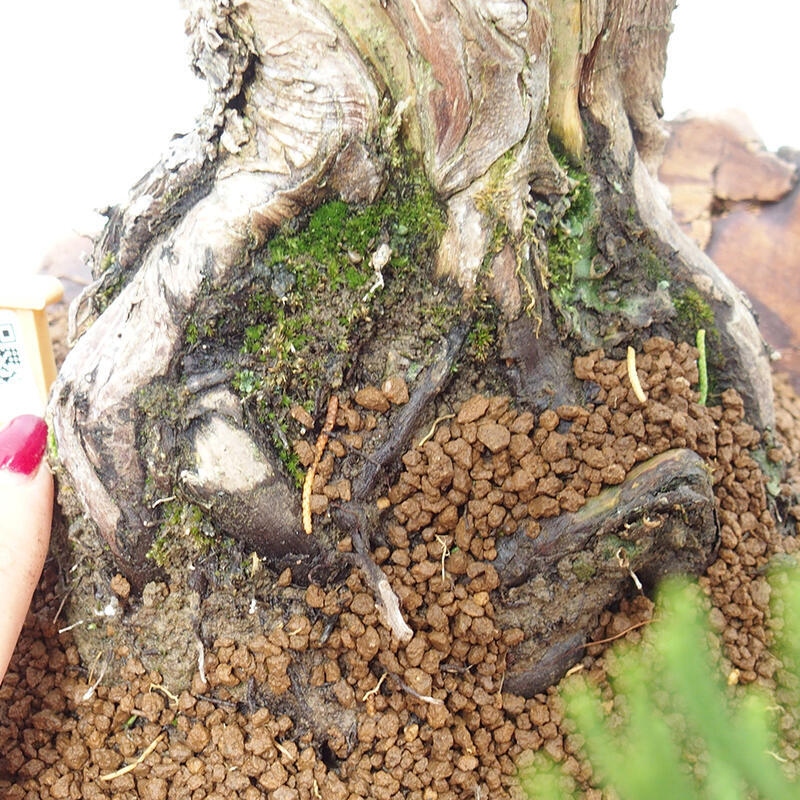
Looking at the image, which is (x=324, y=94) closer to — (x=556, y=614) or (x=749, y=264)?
(x=556, y=614)

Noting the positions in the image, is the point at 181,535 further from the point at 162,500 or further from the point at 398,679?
the point at 398,679

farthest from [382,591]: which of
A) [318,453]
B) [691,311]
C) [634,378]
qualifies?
[691,311]

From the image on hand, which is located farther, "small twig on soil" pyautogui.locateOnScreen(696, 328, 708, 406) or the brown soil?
"small twig on soil" pyautogui.locateOnScreen(696, 328, 708, 406)

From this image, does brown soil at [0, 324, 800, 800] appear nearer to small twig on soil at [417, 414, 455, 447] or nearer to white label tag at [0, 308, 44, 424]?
small twig on soil at [417, 414, 455, 447]

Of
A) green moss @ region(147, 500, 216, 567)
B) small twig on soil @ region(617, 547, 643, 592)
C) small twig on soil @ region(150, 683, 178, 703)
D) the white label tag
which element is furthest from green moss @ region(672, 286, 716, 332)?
the white label tag

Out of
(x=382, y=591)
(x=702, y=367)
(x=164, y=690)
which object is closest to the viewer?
(x=382, y=591)

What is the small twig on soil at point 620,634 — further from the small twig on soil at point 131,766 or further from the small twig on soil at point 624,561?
the small twig on soil at point 131,766
